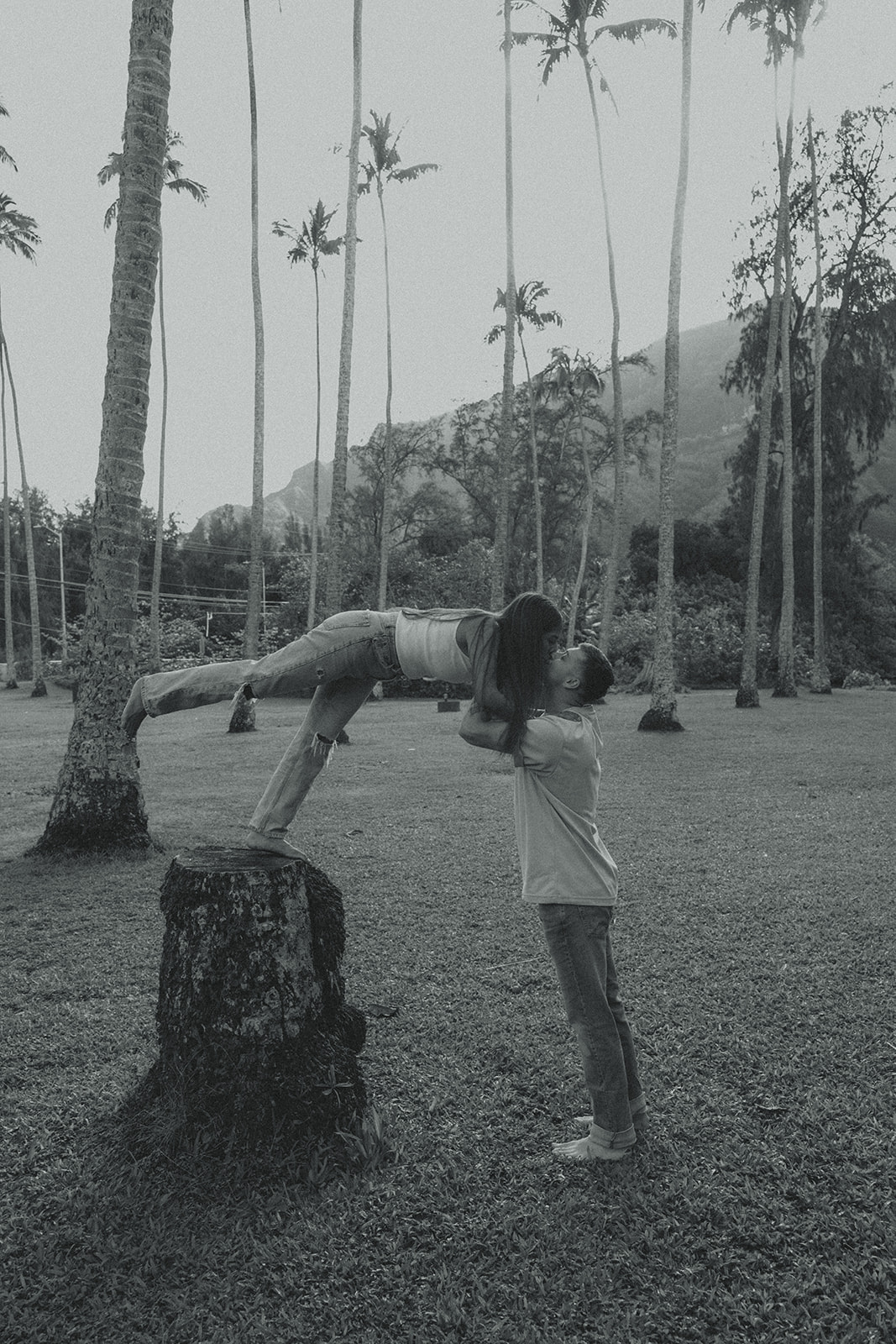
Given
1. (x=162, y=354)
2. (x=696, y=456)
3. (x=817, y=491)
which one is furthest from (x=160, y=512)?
(x=696, y=456)

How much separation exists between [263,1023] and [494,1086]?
1021mm

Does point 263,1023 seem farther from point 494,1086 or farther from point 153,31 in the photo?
point 153,31

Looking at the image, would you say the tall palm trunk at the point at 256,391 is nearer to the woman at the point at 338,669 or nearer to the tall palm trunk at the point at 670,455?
the tall palm trunk at the point at 670,455

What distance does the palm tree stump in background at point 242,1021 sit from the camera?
3.18 meters

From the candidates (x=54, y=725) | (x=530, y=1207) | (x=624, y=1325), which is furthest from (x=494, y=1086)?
(x=54, y=725)

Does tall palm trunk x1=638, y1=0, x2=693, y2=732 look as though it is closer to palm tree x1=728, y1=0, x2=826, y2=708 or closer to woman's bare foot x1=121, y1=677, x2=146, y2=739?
palm tree x1=728, y1=0, x2=826, y2=708

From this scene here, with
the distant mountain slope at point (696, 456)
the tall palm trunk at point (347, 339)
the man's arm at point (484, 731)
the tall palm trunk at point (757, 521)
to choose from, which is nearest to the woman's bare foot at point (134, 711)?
the man's arm at point (484, 731)

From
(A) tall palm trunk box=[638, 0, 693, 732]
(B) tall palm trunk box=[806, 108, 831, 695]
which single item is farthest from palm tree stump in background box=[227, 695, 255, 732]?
(B) tall palm trunk box=[806, 108, 831, 695]

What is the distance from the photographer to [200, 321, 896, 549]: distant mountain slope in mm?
96000

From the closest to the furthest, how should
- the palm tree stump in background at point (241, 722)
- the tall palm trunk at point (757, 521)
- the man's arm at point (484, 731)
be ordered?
the man's arm at point (484, 731) < the palm tree stump in background at point (241, 722) < the tall palm trunk at point (757, 521)

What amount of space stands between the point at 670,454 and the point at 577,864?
1528 cm

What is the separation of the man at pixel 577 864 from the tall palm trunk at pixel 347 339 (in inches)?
572

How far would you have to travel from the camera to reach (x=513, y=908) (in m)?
6.14

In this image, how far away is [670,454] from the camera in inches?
675
